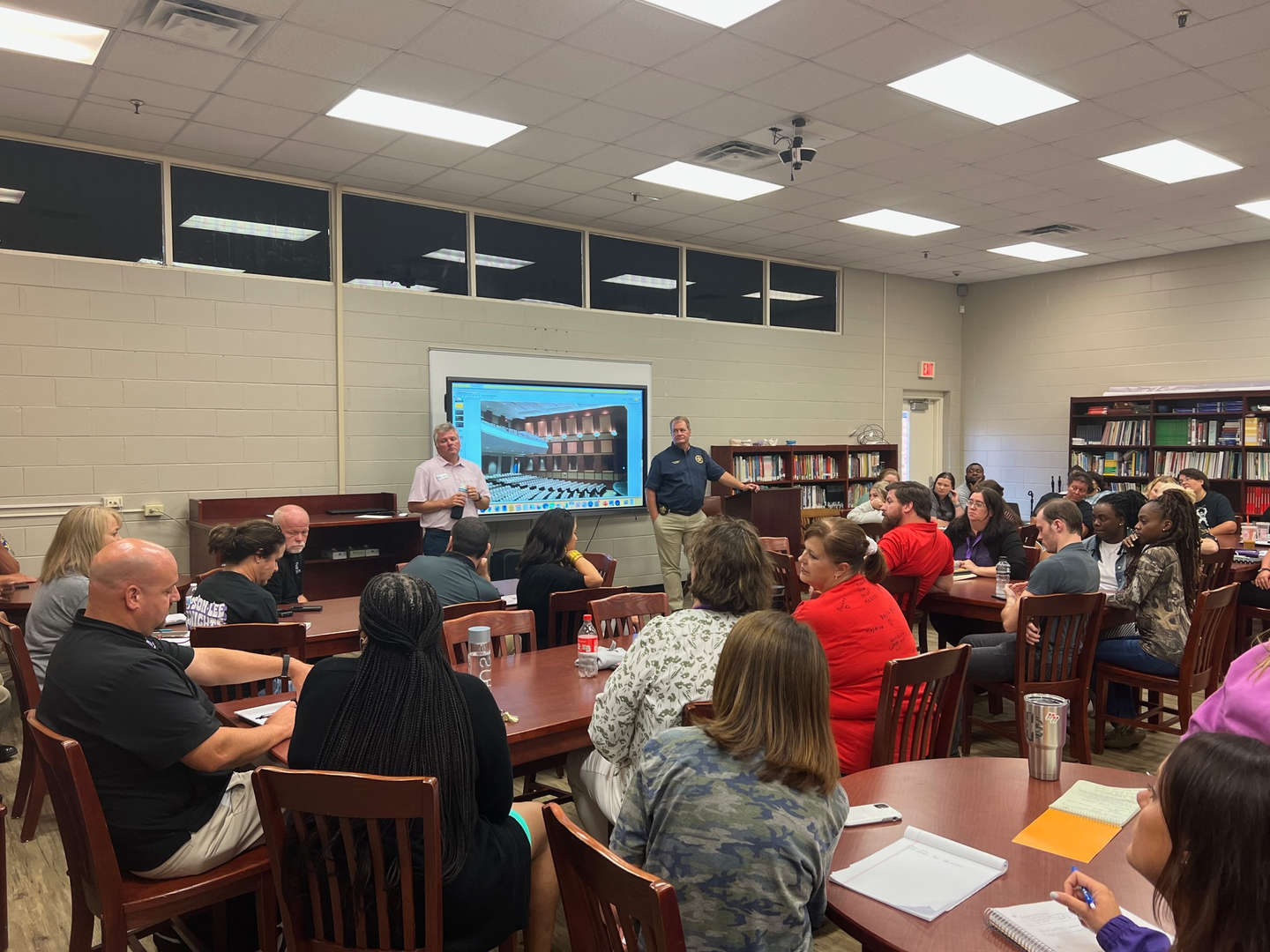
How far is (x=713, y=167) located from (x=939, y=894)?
5.43m

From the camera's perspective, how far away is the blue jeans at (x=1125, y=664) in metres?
3.93

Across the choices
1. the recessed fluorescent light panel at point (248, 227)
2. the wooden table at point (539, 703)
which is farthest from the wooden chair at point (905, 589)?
the recessed fluorescent light panel at point (248, 227)

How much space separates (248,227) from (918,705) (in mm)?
5601

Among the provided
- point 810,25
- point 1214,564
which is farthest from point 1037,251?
point 810,25

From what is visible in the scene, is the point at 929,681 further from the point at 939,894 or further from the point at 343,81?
the point at 343,81

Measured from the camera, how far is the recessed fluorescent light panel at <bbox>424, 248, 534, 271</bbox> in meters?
7.05

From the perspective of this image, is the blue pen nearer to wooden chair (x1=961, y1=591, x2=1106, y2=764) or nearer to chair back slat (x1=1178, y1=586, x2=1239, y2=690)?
wooden chair (x1=961, y1=591, x2=1106, y2=764)

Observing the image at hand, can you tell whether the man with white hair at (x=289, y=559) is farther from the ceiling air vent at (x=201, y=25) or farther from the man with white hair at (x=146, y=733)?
the ceiling air vent at (x=201, y=25)

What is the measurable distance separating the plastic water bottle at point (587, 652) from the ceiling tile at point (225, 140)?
4040mm

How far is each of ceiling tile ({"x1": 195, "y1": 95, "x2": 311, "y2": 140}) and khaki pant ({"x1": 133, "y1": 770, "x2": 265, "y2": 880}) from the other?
13.3 ft

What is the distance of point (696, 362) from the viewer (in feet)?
28.1

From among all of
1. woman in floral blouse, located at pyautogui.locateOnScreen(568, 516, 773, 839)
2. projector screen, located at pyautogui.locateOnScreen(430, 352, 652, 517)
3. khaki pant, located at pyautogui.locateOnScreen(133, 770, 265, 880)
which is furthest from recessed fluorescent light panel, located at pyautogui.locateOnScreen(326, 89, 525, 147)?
khaki pant, located at pyautogui.locateOnScreen(133, 770, 265, 880)

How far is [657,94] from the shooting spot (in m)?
4.84

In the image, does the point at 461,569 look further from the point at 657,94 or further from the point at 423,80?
the point at 657,94
